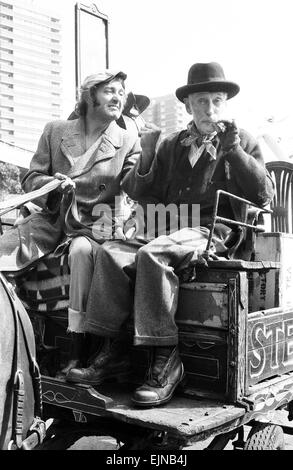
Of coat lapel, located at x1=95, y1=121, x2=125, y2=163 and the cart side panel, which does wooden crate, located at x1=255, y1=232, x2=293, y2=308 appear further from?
coat lapel, located at x1=95, y1=121, x2=125, y2=163

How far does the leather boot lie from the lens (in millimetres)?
2889

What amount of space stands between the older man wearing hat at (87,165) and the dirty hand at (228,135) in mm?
806

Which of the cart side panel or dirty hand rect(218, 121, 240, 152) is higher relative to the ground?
dirty hand rect(218, 121, 240, 152)

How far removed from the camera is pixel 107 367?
2.81 meters

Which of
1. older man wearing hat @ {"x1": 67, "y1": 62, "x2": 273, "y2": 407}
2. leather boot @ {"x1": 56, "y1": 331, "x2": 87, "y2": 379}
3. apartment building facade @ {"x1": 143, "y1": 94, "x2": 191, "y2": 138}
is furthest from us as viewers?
apartment building facade @ {"x1": 143, "y1": 94, "x2": 191, "y2": 138}

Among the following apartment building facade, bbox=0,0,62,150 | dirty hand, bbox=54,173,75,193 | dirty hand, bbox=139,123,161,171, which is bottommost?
dirty hand, bbox=54,173,75,193

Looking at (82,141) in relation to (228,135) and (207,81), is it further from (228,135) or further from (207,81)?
(228,135)

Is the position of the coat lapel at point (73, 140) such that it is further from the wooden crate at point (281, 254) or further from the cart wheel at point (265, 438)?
the cart wheel at point (265, 438)

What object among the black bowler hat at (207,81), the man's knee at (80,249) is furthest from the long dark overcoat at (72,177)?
the black bowler hat at (207,81)

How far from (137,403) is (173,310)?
47 cm

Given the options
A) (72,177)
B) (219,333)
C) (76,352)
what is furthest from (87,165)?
(219,333)

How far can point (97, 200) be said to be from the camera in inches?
133

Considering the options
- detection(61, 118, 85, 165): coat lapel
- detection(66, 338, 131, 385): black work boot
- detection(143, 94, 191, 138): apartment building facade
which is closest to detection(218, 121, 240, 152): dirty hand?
detection(61, 118, 85, 165): coat lapel

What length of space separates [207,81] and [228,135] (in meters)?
0.44
